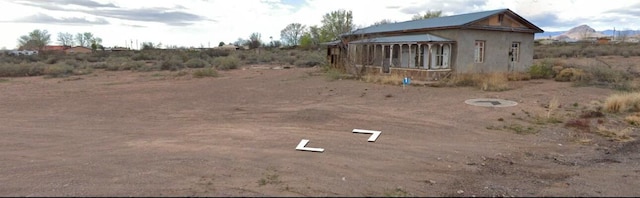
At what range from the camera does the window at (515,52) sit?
2402 cm

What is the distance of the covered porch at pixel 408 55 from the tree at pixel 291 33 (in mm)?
79244

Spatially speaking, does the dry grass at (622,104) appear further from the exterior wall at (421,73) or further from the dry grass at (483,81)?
the exterior wall at (421,73)

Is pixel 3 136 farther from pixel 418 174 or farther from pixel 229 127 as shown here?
pixel 418 174

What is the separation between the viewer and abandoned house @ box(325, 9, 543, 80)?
21.8m

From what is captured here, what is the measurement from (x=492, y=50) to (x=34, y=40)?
99.3 metres

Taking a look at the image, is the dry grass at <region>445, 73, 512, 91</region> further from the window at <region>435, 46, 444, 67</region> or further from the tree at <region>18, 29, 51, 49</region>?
the tree at <region>18, 29, 51, 49</region>

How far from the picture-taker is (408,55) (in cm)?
2483

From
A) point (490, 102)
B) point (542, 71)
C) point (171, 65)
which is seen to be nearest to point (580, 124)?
point (490, 102)

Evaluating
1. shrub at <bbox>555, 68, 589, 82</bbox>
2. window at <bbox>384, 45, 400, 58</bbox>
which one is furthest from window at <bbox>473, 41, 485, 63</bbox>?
window at <bbox>384, 45, 400, 58</bbox>

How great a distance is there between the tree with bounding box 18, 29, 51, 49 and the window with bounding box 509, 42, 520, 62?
95.7m

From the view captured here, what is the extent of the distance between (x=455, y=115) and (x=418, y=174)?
238 inches

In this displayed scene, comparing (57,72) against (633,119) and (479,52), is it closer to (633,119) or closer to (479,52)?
(479,52)

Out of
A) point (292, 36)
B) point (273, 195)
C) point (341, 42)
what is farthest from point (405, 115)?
point (292, 36)

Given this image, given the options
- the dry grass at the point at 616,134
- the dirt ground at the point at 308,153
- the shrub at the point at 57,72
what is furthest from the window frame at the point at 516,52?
the shrub at the point at 57,72
